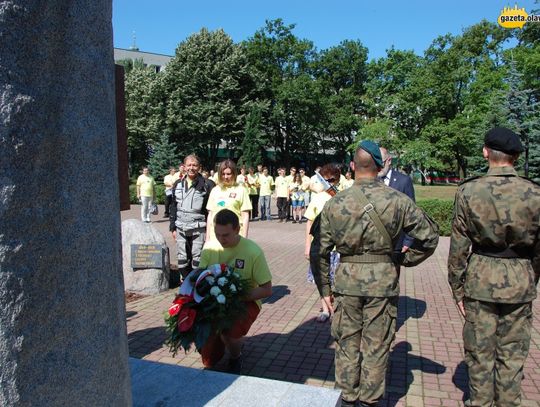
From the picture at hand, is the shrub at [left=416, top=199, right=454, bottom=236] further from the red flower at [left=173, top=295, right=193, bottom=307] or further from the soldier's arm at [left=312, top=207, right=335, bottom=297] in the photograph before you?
the red flower at [left=173, top=295, right=193, bottom=307]

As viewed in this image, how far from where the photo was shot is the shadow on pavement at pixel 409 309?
628 cm

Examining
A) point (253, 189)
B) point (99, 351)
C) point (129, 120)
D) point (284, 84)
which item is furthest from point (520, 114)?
point (129, 120)

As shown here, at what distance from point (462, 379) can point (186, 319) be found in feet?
8.70

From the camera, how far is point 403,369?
4.62 meters

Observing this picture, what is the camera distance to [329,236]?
3.55m

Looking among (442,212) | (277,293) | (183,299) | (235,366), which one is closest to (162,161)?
(442,212)

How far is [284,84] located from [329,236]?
42390 mm

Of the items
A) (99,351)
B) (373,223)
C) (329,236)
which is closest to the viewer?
(99,351)

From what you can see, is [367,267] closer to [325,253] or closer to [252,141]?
[325,253]

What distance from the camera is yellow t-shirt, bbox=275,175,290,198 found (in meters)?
17.6

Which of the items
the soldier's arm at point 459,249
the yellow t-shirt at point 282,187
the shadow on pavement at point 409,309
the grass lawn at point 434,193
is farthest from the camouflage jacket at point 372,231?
the grass lawn at point 434,193

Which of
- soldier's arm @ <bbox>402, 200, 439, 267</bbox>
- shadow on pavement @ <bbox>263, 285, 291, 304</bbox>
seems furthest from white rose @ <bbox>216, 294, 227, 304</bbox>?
shadow on pavement @ <bbox>263, 285, 291, 304</bbox>

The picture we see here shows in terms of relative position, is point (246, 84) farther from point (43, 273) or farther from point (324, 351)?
point (43, 273)

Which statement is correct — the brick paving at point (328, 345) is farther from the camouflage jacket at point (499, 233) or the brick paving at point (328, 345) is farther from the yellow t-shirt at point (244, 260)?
the camouflage jacket at point (499, 233)
